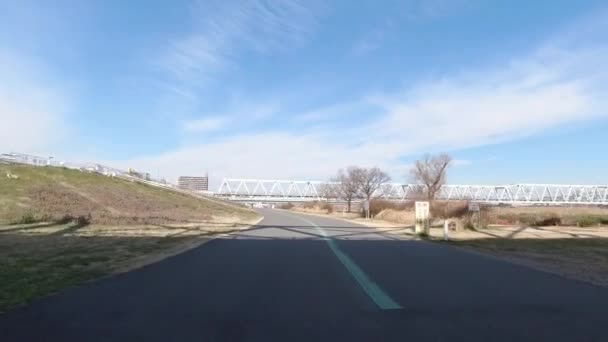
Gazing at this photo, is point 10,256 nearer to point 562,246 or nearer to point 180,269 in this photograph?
point 180,269

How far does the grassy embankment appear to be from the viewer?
11695 mm

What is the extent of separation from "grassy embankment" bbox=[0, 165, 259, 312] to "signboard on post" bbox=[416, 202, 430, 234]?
11205 millimetres

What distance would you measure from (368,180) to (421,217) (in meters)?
74.2

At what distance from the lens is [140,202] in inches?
1998

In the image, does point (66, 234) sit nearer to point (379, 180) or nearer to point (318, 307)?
point (318, 307)

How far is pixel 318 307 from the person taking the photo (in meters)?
8.23

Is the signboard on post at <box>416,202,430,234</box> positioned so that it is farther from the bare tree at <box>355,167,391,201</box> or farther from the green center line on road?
the bare tree at <box>355,167,391,201</box>

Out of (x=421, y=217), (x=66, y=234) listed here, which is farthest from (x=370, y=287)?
(x=421, y=217)

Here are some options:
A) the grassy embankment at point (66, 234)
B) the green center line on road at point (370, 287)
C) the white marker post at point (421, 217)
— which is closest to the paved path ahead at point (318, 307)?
the green center line on road at point (370, 287)

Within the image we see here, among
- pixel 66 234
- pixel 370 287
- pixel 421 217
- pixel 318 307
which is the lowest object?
pixel 318 307

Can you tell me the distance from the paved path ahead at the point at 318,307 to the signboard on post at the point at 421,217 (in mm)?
18041

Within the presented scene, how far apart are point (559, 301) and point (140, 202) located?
4599cm

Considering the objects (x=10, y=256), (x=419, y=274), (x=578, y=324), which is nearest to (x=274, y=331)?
(x=578, y=324)

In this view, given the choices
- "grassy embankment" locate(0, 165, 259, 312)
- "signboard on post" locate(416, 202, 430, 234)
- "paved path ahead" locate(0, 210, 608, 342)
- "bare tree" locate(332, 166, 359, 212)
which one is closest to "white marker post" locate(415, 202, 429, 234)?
"signboard on post" locate(416, 202, 430, 234)
